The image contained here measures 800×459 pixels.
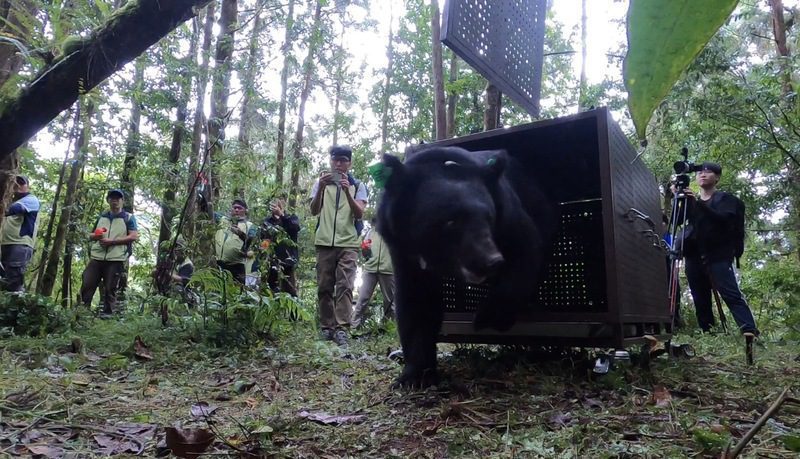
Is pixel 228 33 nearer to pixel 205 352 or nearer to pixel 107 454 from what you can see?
pixel 205 352

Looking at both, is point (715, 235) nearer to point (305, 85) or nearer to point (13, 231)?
point (13, 231)

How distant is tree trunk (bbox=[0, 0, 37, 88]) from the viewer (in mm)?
2767

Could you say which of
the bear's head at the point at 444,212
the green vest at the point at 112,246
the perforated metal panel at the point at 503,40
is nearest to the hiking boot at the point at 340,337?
the bear's head at the point at 444,212

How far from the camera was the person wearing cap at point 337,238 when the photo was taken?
6.09 metres

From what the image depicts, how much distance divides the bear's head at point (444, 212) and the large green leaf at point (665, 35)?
2.34 metres

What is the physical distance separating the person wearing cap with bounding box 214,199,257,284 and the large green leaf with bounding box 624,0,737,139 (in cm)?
582

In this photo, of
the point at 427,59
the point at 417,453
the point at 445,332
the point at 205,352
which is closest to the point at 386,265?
the point at 205,352

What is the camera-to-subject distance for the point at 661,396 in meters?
2.51

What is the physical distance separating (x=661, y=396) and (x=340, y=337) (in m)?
3.75

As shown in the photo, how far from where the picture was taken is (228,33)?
29.3 feet

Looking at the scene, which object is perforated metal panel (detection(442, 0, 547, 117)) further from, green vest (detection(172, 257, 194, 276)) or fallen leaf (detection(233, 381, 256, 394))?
green vest (detection(172, 257, 194, 276))

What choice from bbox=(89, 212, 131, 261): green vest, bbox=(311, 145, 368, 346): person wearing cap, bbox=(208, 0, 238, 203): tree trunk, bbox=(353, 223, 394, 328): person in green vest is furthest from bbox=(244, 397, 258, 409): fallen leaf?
bbox=(89, 212, 131, 261): green vest

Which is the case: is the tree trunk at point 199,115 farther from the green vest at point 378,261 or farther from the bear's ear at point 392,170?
the bear's ear at point 392,170

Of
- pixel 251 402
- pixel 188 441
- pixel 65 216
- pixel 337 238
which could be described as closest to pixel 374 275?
pixel 337 238
